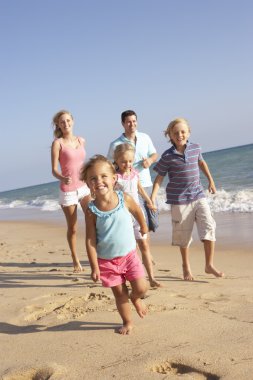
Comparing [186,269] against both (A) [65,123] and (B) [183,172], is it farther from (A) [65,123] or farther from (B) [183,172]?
(A) [65,123]

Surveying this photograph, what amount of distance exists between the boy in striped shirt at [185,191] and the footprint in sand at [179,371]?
6.93 ft

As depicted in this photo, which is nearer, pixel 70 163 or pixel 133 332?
pixel 133 332

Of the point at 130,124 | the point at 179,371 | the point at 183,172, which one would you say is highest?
the point at 130,124

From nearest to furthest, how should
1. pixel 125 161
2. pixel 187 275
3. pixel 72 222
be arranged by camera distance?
pixel 125 161 < pixel 187 275 < pixel 72 222

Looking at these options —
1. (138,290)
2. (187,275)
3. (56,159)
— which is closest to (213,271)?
(187,275)

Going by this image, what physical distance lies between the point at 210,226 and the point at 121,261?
5.64ft

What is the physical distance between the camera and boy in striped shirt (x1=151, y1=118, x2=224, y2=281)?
4582 millimetres

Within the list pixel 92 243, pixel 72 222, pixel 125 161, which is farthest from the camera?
pixel 72 222

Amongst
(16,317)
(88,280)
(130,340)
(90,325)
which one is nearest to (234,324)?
(130,340)

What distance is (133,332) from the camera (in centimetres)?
303

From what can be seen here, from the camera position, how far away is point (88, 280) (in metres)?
4.72

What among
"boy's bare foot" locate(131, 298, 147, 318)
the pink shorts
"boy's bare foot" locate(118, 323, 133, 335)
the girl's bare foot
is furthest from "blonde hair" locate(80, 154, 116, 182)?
the girl's bare foot

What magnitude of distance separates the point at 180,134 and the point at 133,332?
2206 mm

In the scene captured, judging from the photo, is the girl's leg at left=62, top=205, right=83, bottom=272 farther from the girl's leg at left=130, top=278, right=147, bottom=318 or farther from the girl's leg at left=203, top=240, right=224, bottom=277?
the girl's leg at left=130, top=278, right=147, bottom=318
